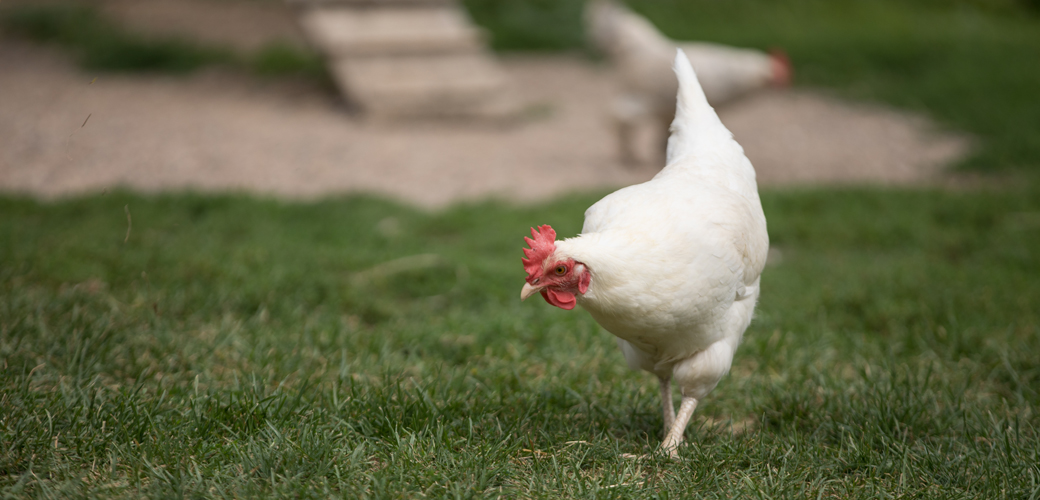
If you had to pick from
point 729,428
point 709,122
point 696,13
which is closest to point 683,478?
point 729,428

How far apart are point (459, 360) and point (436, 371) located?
24cm

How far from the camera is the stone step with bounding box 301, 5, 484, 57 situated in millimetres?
7766

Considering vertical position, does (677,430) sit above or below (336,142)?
above

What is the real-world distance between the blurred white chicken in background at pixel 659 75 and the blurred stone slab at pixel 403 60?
1.64m

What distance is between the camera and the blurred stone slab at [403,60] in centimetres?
751

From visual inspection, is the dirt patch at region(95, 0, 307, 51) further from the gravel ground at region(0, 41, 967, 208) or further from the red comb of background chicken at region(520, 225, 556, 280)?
the red comb of background chicken at region(520, 225, 556, 280)

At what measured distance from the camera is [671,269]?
2041mm

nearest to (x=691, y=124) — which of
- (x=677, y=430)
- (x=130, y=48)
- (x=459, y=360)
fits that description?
(x=677, y=430)

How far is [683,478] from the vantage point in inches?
85.8

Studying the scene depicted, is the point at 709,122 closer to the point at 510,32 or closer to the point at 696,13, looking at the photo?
the point at 510,32

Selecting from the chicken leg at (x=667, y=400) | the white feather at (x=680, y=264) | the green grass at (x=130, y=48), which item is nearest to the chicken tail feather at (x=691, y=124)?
the white feather at (x=680, y=264)

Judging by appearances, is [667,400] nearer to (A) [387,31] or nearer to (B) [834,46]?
(A) [387,31]

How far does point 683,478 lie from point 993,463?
39.7 inches

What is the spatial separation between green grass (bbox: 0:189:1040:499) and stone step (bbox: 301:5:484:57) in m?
3.44
